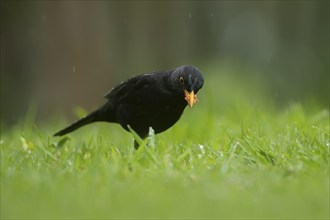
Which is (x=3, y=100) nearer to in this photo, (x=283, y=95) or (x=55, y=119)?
(x=283, y=95)

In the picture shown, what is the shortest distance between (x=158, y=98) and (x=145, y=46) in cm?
1089

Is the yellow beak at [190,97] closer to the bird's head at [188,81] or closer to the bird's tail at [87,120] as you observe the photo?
the bird's head at [188,81]

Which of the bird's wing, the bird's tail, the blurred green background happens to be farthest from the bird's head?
the blurred green background

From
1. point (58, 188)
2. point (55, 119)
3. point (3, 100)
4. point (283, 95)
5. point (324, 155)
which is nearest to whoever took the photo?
point (58, 188)

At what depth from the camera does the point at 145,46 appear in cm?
1599

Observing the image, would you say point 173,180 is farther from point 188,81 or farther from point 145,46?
point 145,46

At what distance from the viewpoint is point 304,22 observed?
576 inches

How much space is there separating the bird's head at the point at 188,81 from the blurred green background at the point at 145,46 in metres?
4.98

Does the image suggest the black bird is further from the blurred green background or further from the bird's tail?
the blurred green background

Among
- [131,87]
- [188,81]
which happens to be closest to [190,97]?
[188,81]

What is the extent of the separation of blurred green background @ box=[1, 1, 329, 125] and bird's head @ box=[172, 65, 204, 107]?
16.3ft

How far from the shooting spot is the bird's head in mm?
5008

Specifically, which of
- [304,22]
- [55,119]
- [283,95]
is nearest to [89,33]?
[283,95]

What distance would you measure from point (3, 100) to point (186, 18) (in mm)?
5031
